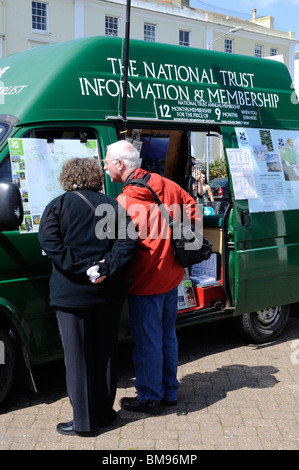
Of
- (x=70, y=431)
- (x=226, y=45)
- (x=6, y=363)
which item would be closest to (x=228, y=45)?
(x=226, y=45)

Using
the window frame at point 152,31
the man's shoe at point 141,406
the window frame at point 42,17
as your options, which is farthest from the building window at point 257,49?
the man's shoe at point 141,406

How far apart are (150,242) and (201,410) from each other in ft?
4.45

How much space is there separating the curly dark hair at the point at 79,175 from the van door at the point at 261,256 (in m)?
1.90

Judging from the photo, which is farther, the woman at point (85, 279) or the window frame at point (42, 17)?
the window frame at point (42, 17)

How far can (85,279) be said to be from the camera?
3658 mm

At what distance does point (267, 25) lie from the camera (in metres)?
43.2

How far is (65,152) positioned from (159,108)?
100 centimetres

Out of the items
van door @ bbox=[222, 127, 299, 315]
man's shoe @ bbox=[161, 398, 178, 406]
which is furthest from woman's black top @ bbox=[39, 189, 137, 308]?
van door @ bbox=[222, 127, 299, 315]

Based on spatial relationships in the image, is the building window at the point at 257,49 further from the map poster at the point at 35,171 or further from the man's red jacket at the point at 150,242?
the man's red jacket at the point at 150,242

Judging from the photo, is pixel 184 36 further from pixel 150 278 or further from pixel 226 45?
pixel 150 278

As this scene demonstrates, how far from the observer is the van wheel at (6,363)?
13.5ft

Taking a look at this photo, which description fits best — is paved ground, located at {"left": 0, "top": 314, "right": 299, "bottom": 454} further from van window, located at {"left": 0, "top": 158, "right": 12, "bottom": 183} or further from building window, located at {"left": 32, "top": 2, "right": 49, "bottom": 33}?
building window, located at {"left": 32, "top": 2, "right": 49, "bottom": 33}

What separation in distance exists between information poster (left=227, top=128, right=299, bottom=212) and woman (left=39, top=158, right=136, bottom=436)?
6.11ft

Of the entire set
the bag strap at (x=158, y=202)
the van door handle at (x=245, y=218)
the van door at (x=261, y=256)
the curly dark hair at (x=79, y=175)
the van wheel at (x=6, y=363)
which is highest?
the curly dark hair at (x=79, y=175)
